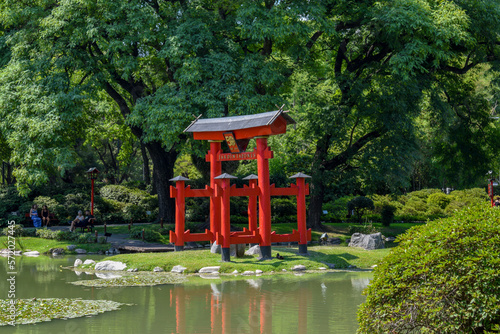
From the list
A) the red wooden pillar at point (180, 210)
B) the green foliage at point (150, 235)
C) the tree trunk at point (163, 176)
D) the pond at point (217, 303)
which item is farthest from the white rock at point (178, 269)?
the tree trunk at point (163, 176)

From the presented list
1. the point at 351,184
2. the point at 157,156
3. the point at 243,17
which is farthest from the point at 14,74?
Result: the point at 351,184

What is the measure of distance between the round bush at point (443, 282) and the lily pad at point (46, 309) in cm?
590

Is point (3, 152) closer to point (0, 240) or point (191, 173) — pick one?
point (0, 240)

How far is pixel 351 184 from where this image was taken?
26.5m

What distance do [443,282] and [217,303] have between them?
6101 mm

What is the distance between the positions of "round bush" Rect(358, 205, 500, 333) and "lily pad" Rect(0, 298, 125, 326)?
590 centimetres

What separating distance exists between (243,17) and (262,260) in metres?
10.3

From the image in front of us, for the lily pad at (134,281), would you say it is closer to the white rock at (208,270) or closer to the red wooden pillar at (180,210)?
the white rock at (208,270)

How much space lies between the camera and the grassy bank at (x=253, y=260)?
53.6 feet

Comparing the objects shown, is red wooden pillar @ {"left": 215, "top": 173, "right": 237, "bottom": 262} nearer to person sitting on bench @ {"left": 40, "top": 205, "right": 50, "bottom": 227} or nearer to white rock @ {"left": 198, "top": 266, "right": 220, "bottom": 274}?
white rock @ {"left": 198, "top": 266, "right": 220, "bottom": 274}

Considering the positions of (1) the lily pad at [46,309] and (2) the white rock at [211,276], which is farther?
(2) the white rock at [211,276]

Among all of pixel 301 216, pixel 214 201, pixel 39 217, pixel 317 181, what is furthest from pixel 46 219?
pixel 301 216

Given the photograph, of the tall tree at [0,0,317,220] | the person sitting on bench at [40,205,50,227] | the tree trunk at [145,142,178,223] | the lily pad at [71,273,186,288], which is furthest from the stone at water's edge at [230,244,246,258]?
the person sitting on bench at [40,205,50,227]

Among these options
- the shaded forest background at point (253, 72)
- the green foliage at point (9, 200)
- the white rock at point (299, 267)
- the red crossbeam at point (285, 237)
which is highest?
the shaded forest background at point (253, 72)
